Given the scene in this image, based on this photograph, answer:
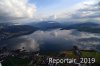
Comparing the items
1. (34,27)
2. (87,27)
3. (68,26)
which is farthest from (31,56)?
(87,27)

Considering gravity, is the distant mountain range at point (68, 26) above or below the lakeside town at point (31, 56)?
above

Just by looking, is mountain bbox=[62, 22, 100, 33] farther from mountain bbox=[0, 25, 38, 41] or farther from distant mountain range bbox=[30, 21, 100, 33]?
mountain bbox=[0, 25, 38, 41]

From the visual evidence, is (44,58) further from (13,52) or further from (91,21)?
(91,21)

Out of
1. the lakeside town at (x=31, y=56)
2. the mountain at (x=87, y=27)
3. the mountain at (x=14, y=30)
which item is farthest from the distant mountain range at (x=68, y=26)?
the lakeside town at (x=31, y=56)

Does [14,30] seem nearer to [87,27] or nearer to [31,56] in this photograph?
[31,56]

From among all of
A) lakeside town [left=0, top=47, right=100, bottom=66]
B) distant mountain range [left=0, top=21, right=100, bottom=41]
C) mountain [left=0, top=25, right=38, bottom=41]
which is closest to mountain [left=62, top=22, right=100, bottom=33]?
distant mountain range [left=0, top=21, right=100, bottom=41]

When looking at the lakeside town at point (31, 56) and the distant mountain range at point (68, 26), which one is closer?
the lakeside town at point (31, 56)

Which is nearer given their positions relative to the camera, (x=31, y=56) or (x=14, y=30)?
(x=31, y=56)

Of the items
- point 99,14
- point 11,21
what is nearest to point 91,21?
point 99,14

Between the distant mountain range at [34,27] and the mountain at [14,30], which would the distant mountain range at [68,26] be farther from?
the mountain at [14,30]

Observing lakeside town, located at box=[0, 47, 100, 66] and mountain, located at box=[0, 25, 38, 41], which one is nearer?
lakeside town, located at box=[0, 47, 100, 66]
